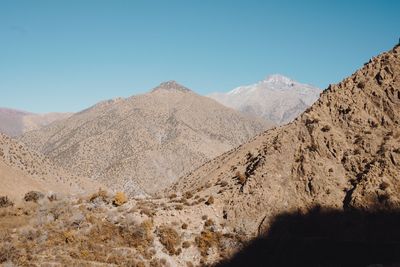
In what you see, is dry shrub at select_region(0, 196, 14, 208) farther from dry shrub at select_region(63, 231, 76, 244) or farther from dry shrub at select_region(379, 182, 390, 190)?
dry shrub at select_region(379, 182, 390, 190)

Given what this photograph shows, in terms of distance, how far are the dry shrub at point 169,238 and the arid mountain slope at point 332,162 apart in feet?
14.6

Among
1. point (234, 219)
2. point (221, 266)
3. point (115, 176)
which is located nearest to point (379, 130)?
point (234, 219)

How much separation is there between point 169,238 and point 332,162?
1447cm

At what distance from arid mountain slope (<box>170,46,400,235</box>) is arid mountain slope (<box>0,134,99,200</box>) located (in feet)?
125

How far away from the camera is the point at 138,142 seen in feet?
490

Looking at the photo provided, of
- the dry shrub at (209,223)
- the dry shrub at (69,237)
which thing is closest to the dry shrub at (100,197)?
the dry shrub at (69,237)

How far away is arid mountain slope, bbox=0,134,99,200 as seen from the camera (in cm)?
6688

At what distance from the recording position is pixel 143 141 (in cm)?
15038

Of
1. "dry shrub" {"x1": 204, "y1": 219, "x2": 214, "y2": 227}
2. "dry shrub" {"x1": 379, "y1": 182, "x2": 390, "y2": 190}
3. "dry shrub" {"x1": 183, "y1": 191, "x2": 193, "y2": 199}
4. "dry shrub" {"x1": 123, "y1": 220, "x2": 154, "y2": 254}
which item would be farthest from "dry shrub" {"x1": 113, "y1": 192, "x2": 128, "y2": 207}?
"dry shrub" {"x1": 379, "y1": 182, "x2": 390, "y2": 190}

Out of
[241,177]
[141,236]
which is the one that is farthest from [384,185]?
[141,236]

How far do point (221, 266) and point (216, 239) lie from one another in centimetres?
220

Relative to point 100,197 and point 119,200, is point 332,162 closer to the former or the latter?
point 119,200

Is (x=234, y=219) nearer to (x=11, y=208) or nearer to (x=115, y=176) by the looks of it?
(x=11, y=208)

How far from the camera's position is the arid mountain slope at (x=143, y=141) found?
125625 mm
